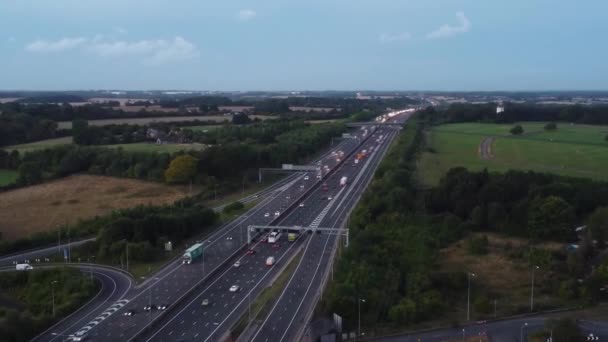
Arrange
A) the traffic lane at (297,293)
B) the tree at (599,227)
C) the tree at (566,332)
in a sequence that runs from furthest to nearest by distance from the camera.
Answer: the tree at (599,227)
the traffic lane at (297,293)
the tree at (566,332)

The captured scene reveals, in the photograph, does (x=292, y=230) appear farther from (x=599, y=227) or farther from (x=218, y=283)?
(x=599, y=227)

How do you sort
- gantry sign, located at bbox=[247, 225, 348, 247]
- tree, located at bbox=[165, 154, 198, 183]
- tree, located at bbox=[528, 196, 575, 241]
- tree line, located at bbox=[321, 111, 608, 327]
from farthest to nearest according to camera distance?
1. tree, located at bbox=[165, 154, 198, 183]
2. tree, located at bbox=[528, 196, 575, 241]
3. gantry sign, located at bbox=[247, 225, 348, 247]
4. tree line, located at bbox=[321, 111, 608, 327]

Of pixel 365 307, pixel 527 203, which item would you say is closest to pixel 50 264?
pixel 365 307

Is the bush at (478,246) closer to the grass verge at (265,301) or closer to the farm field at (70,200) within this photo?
the grass verge at (265,301)

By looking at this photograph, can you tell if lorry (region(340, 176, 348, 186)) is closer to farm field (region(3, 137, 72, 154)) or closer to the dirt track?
the dirt track

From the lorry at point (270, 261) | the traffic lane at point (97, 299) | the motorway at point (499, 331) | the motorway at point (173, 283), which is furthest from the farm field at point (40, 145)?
the motorway at point (499, 331)

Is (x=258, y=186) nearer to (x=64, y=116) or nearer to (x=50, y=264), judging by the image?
(x=50, y=264)

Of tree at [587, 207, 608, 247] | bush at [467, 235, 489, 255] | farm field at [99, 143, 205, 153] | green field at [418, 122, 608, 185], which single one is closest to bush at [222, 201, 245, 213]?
green field at [418, 122, 608, 185]
